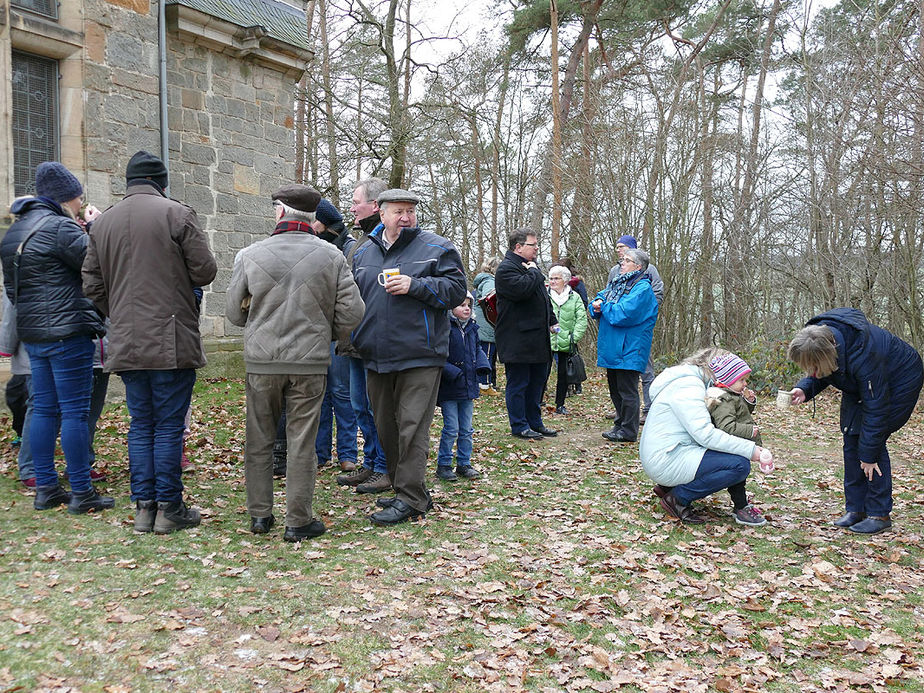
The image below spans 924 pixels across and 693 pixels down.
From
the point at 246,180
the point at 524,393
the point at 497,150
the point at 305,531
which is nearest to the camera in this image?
the point at 305,531

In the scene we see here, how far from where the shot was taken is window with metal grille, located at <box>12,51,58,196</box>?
8586 mm

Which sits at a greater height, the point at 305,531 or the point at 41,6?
the point at 41,6

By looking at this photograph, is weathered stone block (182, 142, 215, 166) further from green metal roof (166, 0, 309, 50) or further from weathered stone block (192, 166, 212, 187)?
green metal roof (166, 0, 309, 50)

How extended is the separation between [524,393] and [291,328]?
3977 mm

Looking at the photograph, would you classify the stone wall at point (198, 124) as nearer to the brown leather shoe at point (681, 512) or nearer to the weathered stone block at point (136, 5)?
the weathered stone block at point (136, 5)

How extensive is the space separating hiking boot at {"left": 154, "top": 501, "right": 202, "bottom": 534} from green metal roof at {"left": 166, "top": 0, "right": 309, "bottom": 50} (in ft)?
24.3

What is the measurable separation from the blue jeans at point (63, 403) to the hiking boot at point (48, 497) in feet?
0.13

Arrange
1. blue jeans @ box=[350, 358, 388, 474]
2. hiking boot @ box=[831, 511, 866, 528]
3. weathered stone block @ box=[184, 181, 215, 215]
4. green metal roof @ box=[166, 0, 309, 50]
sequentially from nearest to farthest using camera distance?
hiking boot @ box=[831, 511, 866, 528]
blue jeans @ box=[350, 358, 388, 474]
green metal roof @ box=[166, 0, 309, 50]
weathered stone block @ box=[184, 181, 215, 215]

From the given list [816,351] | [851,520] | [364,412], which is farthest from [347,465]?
[851,520]

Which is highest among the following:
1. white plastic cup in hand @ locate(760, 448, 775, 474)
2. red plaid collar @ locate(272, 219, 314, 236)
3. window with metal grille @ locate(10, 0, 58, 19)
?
window with metal grille @ locate(10, 0, 58, 19)

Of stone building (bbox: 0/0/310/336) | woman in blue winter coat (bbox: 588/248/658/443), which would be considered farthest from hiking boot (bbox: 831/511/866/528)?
stone building (bbox: 0/0/310/336)

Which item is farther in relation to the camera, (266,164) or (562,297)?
(266,164)

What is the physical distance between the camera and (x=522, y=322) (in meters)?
7.61

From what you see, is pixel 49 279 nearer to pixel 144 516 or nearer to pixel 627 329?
pixel 144 516
